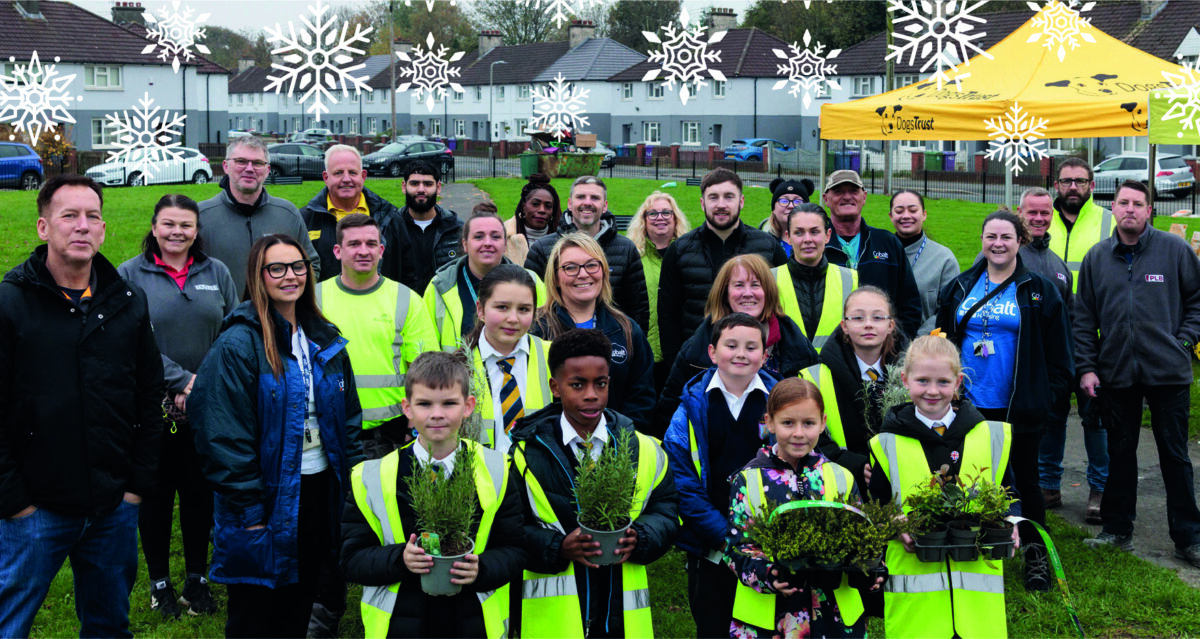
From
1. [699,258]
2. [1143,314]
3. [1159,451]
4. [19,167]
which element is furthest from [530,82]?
[1159,451]

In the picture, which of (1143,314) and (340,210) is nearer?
(1143,314)

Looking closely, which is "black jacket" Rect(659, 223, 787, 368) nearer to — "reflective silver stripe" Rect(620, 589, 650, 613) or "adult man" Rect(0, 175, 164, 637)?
"reflective silver stripe" Rect(620, 589, 650, 613)

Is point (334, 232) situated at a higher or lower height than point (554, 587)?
higher

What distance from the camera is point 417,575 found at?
369 centimetres

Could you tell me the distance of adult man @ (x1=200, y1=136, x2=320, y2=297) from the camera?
6.09 m

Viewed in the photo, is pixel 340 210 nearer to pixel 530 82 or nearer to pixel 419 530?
pixel 419 530

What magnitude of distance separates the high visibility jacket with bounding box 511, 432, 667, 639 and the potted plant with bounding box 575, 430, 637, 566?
20 centimetres

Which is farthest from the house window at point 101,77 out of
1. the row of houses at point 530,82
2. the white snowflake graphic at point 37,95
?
the white snowflake graphic at point 37,95

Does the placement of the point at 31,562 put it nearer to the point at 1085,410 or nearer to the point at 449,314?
the point at 449,314

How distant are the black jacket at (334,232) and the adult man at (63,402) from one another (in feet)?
8.54

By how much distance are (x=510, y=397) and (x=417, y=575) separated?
1.23 m

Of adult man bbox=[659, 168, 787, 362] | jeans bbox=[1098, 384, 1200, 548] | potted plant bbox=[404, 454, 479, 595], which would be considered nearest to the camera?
potted plant bbox=[404, 454, 479, 595]

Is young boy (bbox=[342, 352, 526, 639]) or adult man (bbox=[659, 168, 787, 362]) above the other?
adult man (bbox=[659, 168, 787, 362])

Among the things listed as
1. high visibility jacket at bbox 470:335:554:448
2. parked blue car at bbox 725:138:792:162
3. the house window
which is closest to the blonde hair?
high visibility jacket at bbox 470:335:554:448
